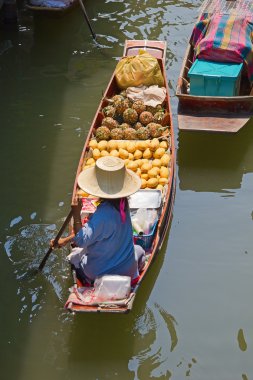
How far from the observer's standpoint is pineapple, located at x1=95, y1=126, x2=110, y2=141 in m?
7.88

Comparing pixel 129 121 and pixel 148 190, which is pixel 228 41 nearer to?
pixel 129 121

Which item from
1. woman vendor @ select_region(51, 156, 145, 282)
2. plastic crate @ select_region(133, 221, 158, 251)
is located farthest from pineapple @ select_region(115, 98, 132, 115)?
woman vendor @ select_region(51, 156, 145, 282)

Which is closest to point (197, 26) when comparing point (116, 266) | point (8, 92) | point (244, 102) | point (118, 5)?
point (244, 102)

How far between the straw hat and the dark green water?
59.0 inches

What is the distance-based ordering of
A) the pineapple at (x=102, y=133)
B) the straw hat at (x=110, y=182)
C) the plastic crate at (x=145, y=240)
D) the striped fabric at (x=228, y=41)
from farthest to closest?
the striped fabric at (x=228, y=41) < the pineapple at (x=102, y=133) < the plastic crate at (x=145, y=240) < the straw hat at (x=110, y=182)

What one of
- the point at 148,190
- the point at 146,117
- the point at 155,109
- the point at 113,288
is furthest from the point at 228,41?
the point at 113,288

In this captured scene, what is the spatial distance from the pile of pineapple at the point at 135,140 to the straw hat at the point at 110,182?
1.85 meters

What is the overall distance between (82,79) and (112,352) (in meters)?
6.00

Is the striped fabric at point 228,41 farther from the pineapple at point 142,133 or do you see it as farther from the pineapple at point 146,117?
the pineapple at point 142,133

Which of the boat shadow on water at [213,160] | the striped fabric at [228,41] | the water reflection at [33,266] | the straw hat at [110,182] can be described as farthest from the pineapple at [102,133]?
the straw hat at [110,182]

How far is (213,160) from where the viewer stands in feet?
27.6

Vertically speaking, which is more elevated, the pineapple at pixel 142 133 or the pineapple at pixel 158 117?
the pineapple at pixel 158 117

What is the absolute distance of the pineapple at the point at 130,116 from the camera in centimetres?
819

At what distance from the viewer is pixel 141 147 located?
25.2 feet
